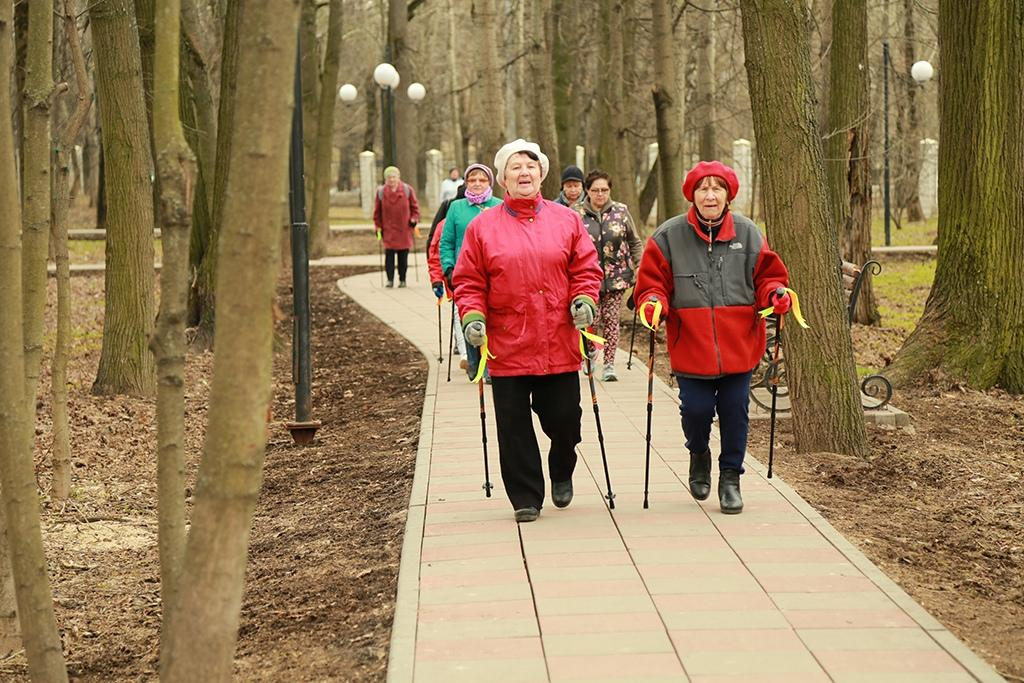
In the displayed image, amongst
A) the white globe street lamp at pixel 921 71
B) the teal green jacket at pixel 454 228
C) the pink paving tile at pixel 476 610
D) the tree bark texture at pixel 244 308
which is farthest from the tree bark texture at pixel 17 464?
the white globe street lamp at pixel 921 71

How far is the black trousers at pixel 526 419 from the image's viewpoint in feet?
23.3

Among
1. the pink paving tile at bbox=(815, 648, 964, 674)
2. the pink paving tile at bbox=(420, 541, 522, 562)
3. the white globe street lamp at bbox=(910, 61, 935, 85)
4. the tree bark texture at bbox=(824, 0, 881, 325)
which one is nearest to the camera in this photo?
the pink paving tile at bbox=(815, 648, 964, 674)

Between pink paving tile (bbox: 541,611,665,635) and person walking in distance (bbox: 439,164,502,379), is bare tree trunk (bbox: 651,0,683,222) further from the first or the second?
pink paving tile (bbox: 541,611,665,635)

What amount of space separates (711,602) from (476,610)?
94 cm

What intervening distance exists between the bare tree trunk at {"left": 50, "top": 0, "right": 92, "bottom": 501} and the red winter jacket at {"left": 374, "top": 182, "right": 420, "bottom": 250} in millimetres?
13910

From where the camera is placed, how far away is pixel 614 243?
1234 centimetres

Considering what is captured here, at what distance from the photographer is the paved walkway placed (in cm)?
501

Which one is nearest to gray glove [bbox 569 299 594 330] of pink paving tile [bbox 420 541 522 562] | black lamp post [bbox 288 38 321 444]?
pink paving tile [bbox 420 541 522 562]

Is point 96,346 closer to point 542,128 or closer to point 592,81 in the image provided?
point 542,128

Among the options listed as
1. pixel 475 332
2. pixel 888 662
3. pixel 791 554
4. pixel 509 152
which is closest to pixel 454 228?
pixel 509 152

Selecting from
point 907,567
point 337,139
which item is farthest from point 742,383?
point 337,139

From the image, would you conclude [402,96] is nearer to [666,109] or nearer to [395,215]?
[395,215]

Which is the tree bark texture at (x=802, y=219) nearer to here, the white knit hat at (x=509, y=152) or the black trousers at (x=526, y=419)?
the white knit hat at (x=509, y=152)

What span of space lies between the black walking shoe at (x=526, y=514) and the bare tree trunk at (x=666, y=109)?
34.9 ft
